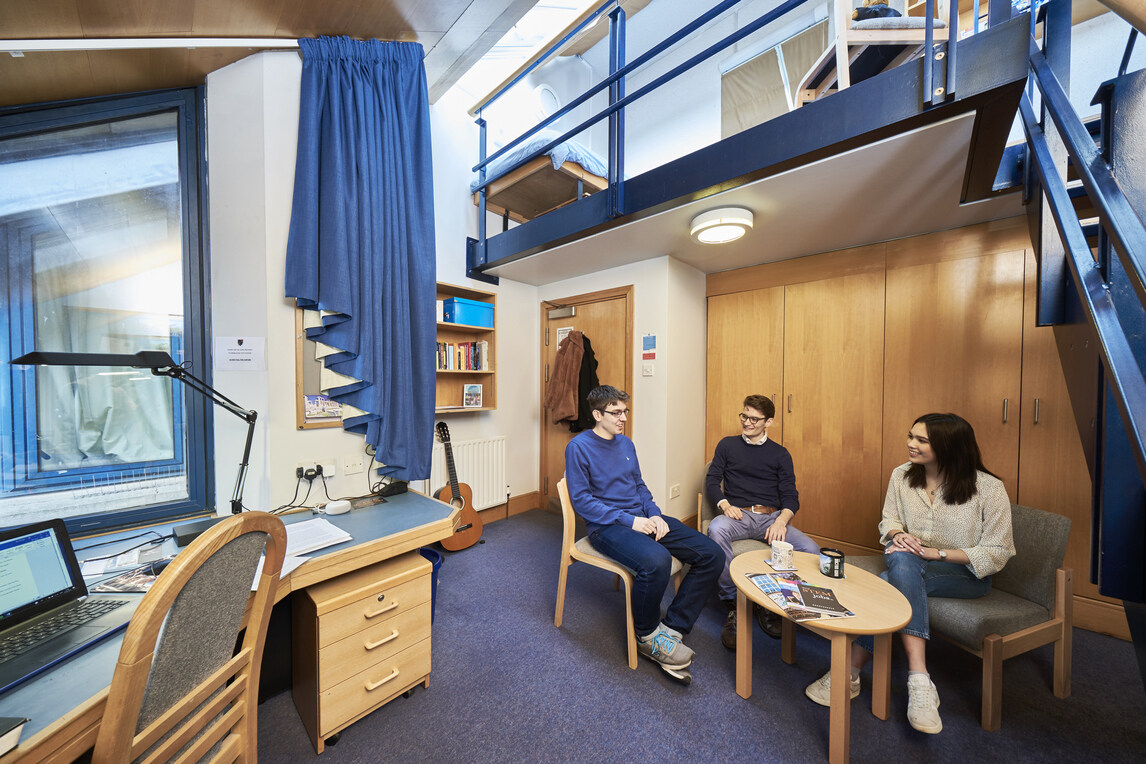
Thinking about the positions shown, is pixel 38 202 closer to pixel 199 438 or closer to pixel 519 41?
pixel 199 438

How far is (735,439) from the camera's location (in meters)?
2.44

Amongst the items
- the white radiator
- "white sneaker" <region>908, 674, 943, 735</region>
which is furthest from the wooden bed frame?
"white sneaker" <region>908, 674, 943, 735</region>

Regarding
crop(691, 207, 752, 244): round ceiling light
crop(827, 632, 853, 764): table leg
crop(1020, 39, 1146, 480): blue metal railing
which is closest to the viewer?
crop(1020, 39, 1146, 480): blue metal railing

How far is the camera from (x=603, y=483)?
206 cm

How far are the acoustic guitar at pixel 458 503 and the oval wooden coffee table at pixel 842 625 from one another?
6.26 ft

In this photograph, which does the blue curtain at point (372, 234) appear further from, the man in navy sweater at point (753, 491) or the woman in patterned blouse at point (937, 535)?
the woman in patterned blouse at point (937, 535)

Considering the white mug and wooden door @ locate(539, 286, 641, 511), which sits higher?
wooden door @ locate(539, 286, 641, 511)

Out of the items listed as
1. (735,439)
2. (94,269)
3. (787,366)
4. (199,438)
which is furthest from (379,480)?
(787,366)

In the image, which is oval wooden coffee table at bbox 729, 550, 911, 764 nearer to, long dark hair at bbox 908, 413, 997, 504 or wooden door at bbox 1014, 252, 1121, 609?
long dark hair at bbox 908, 413, 997, 504

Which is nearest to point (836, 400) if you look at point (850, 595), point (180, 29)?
point (850, 595)

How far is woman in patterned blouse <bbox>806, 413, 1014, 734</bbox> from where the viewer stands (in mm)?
1506

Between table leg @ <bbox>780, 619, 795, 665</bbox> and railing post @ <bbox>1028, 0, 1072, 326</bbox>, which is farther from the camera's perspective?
table leg @ <bbox>780, 619, 795, 665</bbox>

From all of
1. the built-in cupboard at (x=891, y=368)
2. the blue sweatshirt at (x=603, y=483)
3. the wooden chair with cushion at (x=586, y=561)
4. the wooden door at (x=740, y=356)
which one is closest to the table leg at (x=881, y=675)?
the wooden chair with cushion at (x=586, y=561)

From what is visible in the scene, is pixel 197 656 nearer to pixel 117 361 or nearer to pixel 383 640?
pixel 383 640
